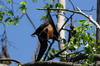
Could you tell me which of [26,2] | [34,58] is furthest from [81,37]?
[26,2]

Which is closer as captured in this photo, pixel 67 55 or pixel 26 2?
pixel 67 55

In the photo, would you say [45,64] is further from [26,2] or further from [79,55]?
[26,2]

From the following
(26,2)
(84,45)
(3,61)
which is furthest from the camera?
(26,2)

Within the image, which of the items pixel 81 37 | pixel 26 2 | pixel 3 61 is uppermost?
pixel 26 2

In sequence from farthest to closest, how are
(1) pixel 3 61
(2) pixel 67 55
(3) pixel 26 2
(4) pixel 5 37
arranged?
1. (3) pixel 26 2
2. (4) pixel 5 37
3. (1) pixel 3 61
4. (2) pixel 67 55

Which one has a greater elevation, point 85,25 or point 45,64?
point 85,25

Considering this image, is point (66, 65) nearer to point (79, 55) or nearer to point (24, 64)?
point (79, 55)

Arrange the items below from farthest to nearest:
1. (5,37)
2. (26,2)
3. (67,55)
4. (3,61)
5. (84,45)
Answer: (26,2)
(5,37)
(3,61)
(67,55)
(84,45)

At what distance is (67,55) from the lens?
7930 mm

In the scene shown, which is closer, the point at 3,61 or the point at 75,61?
the point at 75,61

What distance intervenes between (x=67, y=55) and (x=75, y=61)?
487mm

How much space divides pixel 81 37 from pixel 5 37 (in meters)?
3.27

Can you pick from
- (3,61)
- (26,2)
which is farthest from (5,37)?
(26,2)

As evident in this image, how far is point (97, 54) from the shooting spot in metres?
7.01
